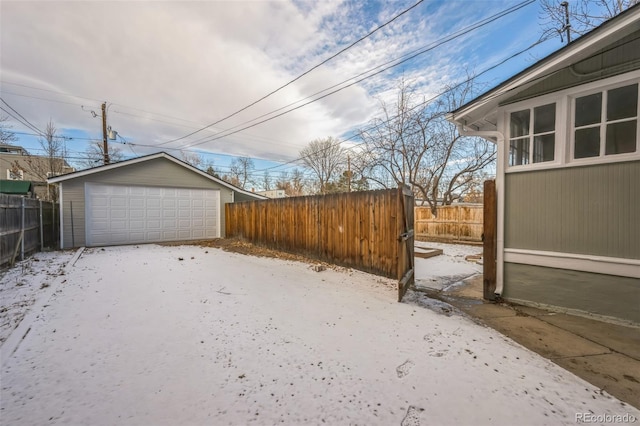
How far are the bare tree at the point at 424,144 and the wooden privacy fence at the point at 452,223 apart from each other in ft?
1.79

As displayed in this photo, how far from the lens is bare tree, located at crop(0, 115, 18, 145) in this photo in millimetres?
11266

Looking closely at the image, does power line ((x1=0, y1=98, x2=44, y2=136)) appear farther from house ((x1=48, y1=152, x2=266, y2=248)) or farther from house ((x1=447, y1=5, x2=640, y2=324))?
house ((x1=447, y1=5, x2=640, y2=324))

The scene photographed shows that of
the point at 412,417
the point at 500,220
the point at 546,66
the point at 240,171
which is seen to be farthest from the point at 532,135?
the point at 240,171

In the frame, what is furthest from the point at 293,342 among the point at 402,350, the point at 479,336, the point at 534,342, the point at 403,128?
the point at 403,128

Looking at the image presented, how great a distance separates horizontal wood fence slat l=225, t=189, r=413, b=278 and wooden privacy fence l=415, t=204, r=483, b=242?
811 centimetres

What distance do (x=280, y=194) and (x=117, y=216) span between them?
22.5 meters

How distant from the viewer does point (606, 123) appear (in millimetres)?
3283

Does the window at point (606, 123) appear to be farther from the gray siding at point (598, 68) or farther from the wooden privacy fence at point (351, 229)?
the wooden privacy fence at point (351, 229)

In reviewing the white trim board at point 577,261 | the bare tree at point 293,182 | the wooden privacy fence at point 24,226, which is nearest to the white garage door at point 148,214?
the wooden privacy fence at point 24,226

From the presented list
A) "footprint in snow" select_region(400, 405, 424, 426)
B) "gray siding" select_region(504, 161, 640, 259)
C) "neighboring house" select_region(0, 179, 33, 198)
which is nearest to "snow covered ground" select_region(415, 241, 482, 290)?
"gray siding" select_region(504, 161, 640, 259)

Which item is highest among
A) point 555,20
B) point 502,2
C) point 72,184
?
point 555,20

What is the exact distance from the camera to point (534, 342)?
2723mm

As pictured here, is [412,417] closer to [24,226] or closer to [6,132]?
[24,226]

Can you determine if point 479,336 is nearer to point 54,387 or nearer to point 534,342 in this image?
point 534,342
